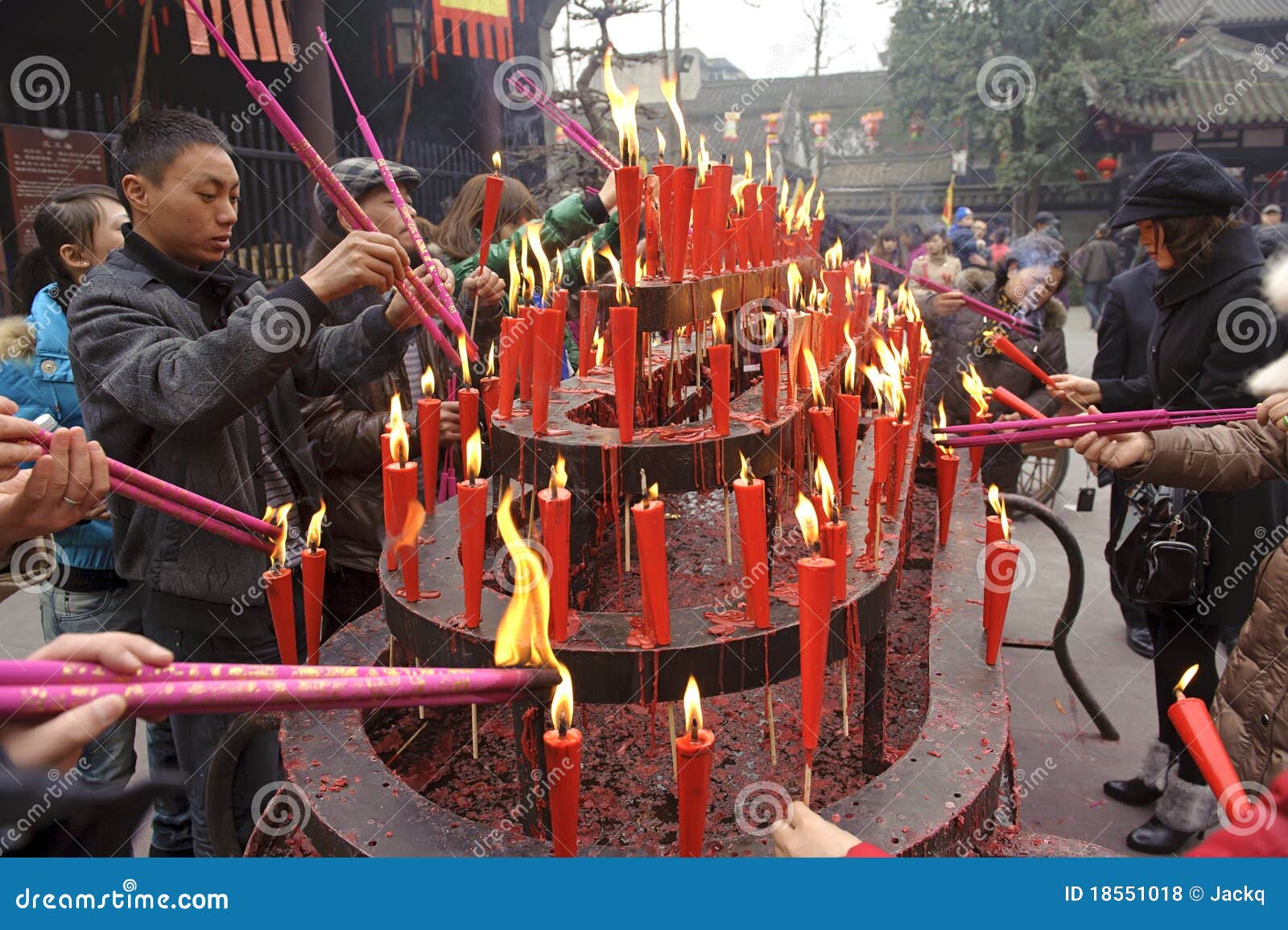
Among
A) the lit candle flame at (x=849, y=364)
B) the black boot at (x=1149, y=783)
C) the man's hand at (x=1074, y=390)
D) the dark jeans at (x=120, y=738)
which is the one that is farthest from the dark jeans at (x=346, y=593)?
the black boot at (x=1149, y=783)

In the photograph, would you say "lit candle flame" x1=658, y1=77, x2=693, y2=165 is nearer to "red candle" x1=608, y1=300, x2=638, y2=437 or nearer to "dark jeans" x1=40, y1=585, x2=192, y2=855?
"red candle" x1=608, y1=300, x2=638, y2=437

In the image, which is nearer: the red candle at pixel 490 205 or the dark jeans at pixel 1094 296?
the red candle at pixel 490 205

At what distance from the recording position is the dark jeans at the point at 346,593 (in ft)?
10.9

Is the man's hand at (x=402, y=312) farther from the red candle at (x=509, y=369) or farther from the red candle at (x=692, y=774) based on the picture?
the red candle at (x=692, y=774)

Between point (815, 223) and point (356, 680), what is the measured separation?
3.87 metres

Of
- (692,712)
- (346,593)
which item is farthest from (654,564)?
Result: (346,593)

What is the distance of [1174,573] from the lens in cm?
307

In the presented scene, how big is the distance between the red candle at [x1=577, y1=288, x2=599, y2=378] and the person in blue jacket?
1.51 m

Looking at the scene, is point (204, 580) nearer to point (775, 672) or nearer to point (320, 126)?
point (775, 672)

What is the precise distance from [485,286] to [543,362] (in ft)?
4.19

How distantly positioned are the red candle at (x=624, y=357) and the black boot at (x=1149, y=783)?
9.60 feet

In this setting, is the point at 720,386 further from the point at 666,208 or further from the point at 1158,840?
the point at 1158,840

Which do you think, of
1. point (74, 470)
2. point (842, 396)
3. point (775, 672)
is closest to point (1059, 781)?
point (842, 396)

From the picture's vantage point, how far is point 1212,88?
1866cm
